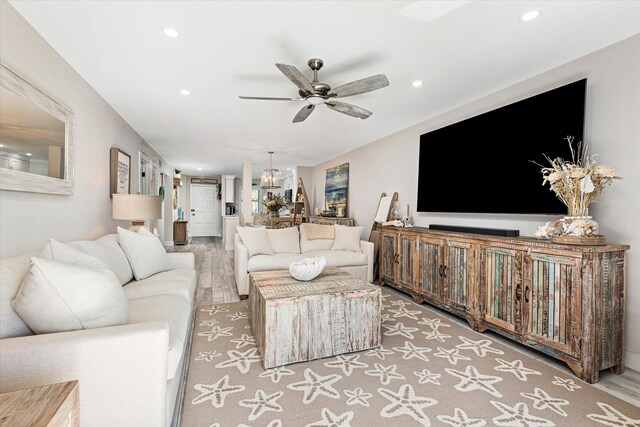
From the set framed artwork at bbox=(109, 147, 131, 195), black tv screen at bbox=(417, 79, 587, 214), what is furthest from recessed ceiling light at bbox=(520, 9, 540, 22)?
framed artwork at bbox=(109, 147, 131, 195)

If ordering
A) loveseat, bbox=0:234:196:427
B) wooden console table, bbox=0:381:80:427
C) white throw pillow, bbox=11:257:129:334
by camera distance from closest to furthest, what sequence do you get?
wooden console table, bbox=0:381:80:427
loveseat, bbox=0:234:196:427
white throw pillow, bbox=11:257:129:334

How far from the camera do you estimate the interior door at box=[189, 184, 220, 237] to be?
11133mm

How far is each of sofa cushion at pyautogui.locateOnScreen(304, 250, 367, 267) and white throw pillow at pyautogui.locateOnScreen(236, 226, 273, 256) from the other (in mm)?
610

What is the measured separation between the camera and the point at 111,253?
93.2 inches

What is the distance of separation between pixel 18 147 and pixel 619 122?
4.28 meters

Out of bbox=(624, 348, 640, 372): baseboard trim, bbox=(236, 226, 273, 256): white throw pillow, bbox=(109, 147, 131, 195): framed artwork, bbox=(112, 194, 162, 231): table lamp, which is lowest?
bbox=(624, 348, 640, 372): baseboard trim

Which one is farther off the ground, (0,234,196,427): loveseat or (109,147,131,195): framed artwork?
(109,147,131,195): framed artwork

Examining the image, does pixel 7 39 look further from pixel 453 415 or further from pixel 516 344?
pixel 516 344

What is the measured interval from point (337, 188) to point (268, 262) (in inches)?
140

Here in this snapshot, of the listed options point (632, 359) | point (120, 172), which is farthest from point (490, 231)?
point (120, 172)

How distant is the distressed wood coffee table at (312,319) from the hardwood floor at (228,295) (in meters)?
1.29

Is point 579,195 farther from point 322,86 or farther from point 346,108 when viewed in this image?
point 322,86

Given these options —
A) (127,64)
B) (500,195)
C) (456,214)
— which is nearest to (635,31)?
(500,195)

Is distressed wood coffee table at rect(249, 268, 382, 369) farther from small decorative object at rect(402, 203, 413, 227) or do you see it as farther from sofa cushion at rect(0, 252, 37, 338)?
small decorative object at rect(402, 203, 413, 227)
